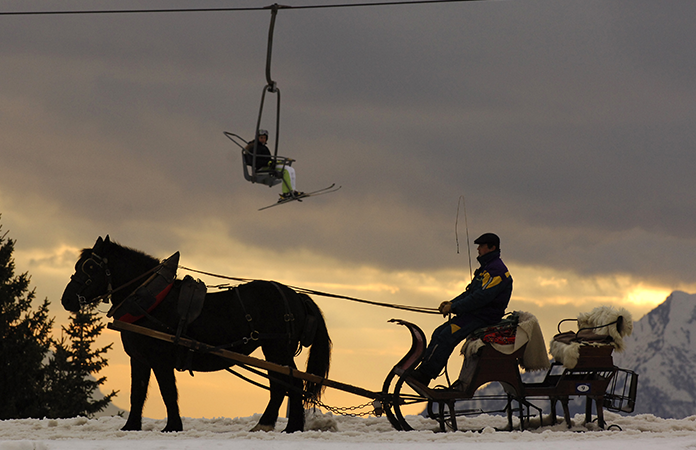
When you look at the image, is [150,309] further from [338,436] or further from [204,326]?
[338,436]

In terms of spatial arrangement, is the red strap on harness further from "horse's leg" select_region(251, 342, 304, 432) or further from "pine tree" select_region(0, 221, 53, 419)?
"pine tree" select_region(0, 221, 53, 419)

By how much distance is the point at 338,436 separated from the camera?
33.0 feet

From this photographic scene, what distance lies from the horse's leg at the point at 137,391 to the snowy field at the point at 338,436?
246 millimetres

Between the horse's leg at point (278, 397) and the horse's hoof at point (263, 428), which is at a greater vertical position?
the horse's leg at point (278, 397)

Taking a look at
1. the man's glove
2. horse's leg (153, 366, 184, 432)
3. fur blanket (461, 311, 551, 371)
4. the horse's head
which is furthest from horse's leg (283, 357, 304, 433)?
the horse's head

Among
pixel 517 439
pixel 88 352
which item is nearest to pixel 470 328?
pixel 517 439

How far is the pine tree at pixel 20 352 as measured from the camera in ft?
73.8

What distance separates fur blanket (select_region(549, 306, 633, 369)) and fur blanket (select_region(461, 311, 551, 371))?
236 millimetres

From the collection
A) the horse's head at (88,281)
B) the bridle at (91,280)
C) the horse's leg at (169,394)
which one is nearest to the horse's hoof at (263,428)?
the horse's leg at (169,394)

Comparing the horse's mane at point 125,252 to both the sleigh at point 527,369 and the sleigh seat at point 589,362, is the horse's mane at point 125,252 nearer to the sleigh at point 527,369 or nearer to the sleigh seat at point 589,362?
the sleigh at point 527,369

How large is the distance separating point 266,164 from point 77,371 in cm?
1619

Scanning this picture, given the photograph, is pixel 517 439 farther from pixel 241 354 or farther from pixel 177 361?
pixel 177 361

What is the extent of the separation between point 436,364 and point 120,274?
4192mm

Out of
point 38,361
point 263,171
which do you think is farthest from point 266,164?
point 38,361
